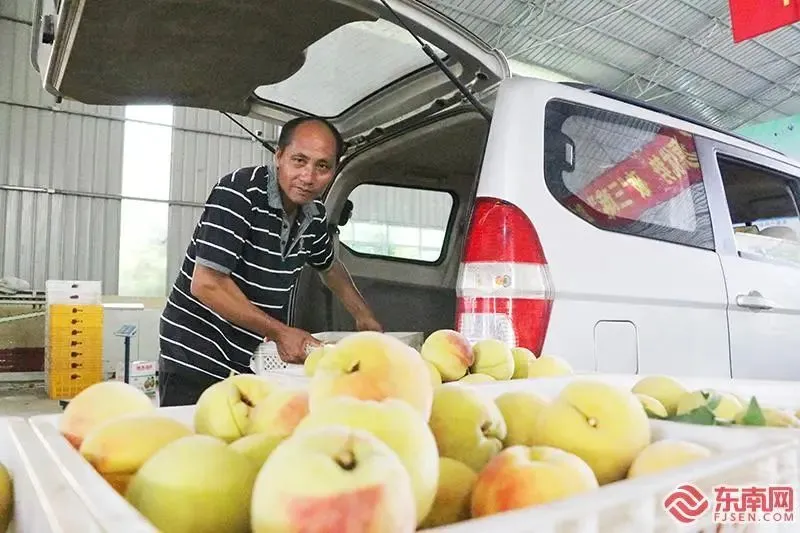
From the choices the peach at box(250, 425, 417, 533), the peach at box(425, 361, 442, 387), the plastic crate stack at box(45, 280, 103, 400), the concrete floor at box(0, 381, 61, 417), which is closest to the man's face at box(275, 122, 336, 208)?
the peach at box(425, 361, 442, 387)

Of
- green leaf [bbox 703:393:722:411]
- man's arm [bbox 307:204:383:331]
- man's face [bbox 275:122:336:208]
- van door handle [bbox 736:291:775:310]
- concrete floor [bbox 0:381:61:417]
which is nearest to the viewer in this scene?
green leaf [bbox 703:393:722:411]

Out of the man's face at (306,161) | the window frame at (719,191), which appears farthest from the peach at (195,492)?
the window frame at (719,191)

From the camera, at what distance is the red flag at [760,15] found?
327 centimetres

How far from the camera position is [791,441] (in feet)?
2.16

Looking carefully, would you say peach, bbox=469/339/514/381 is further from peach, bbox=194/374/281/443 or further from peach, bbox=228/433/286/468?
peach, bbox=228/433/286/468

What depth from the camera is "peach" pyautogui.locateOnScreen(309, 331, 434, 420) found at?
701mm

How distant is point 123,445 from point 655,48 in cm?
1312

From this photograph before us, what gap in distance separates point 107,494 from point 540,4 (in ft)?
35.1

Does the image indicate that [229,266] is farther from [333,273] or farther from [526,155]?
[526,155]

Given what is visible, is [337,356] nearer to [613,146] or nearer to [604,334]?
[604,334]

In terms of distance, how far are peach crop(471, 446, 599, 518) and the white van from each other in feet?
3.72

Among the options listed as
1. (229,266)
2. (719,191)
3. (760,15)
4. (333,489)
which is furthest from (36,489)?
(760,15)

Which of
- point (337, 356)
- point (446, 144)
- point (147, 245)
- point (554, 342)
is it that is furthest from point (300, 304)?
point (147, 245)

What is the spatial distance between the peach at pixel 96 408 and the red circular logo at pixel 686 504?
57cm
